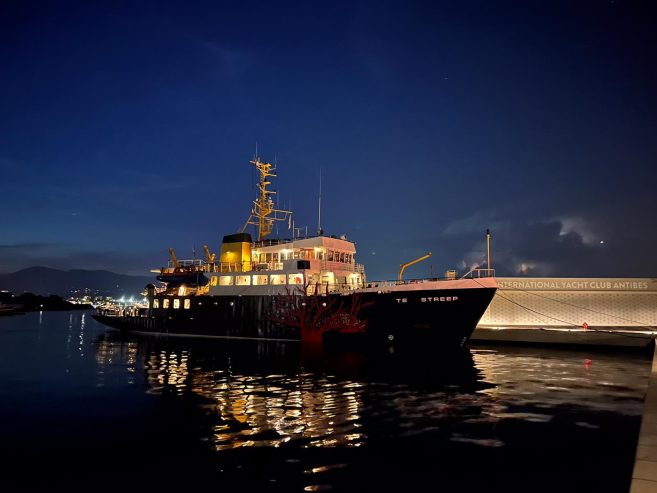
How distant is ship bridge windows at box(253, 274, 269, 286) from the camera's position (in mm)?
38031

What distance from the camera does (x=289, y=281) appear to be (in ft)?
120

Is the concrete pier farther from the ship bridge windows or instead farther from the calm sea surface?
the ship bridge windows

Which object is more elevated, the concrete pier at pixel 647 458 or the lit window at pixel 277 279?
the lit window at pixel 277 279

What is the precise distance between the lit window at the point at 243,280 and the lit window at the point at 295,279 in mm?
4128

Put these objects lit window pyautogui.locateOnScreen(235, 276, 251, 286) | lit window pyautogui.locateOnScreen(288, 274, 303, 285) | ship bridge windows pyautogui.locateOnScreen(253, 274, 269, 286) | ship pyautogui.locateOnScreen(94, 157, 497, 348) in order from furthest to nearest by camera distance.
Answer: lit window pyautogui.locateOnScreen(235, 276, 251, 286), ship bridge windows pyautogui.locateOnScreen(253, 274, 269, 286), lit window pyautogui.locateOnScreen(288, 274, 303, 285), ship pyautogui.locateOnScreen(94, 157, 497, 348)

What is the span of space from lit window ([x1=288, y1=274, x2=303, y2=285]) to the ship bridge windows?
241 cm

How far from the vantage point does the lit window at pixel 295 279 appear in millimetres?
36062

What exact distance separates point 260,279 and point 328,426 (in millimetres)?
27120

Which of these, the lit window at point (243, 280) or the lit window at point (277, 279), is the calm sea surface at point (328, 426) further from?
the lit window at point (243, 280)

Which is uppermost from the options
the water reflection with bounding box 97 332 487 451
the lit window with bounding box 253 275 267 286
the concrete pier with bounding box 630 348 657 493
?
the lit window with bounding box 253 275 267 286

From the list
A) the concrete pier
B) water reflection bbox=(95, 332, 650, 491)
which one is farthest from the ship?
the concrete pier

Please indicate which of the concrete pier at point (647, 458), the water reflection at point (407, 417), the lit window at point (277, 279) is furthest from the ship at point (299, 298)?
the concrete pier at point (647, 458)

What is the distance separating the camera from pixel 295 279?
36281 mm

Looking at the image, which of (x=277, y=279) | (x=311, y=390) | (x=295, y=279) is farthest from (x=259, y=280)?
(x=311, y=390)
